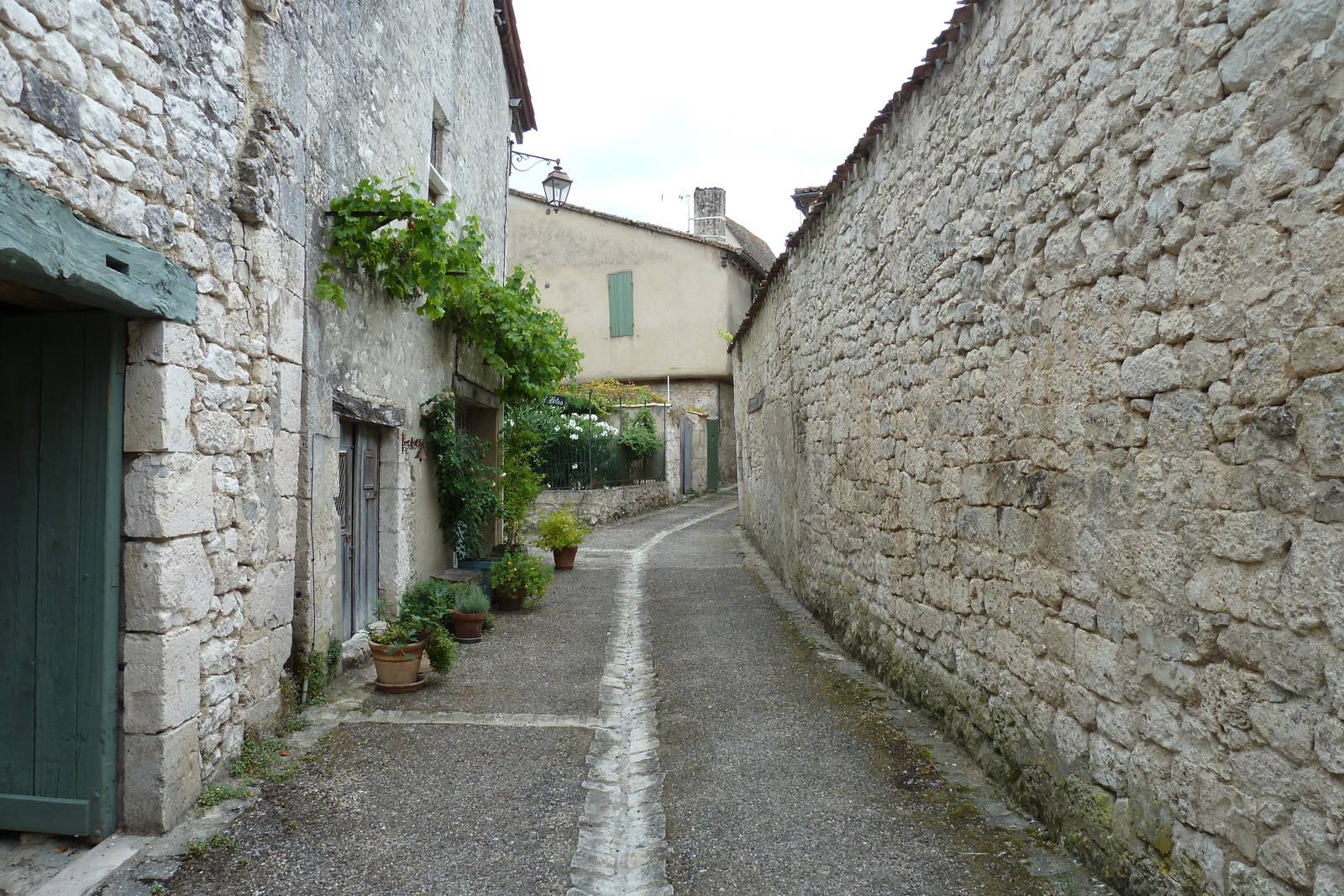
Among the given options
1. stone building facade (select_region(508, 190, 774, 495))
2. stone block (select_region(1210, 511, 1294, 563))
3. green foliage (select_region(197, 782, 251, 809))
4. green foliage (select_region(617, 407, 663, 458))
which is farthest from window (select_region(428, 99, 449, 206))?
stone building facade (select_region(508, 190, 774, 495))

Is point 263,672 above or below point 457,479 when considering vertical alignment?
below

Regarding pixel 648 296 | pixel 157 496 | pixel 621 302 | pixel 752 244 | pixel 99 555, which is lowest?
pixel 99 555

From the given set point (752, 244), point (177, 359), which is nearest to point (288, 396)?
point (177, 359)

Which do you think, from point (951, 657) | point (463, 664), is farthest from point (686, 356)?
point (951, 657)

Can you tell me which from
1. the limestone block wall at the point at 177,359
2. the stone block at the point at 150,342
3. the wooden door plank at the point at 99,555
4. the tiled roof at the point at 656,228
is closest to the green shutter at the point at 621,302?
the tiled roof at the point at 656,228

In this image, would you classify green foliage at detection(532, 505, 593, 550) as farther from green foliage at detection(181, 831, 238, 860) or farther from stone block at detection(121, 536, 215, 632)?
green foliage at detection(181, 831, 238, 860)

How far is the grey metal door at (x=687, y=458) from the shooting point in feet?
61.6

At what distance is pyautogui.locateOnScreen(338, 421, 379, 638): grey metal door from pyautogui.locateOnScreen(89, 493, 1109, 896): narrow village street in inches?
29.1

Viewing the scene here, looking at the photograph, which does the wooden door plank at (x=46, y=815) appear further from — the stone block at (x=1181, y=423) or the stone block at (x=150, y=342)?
the stone block at (x=1181, y=423)

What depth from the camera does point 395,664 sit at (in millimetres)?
4887

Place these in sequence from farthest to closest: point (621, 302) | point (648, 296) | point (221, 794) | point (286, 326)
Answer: point (621, 302)
point (648, 296)
point (286, 326)
point (221, 794)

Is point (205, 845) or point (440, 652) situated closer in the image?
point (205, 845)

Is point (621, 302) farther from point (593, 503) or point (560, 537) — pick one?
point (560, 537)

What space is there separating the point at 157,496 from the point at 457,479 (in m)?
4.22
